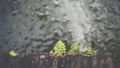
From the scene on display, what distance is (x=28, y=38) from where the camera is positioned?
1889 mm

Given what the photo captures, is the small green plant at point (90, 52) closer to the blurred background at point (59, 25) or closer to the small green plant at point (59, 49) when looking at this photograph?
the blurred background at point (59, 25)

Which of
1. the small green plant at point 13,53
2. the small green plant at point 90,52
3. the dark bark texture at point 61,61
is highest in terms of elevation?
A: the small green plant at point 13,53

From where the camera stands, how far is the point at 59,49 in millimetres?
1740

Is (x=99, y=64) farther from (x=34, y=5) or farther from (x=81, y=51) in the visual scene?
(x=34, y=5)

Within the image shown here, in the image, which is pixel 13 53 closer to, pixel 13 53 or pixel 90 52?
pixel 13 53

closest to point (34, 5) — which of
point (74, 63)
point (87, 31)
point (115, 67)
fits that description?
point (87, 31)

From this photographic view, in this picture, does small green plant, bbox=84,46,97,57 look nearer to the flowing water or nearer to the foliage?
the flowing water

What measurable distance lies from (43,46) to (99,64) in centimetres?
46

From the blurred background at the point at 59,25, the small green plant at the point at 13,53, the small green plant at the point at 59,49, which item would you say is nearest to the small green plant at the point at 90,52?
the blurred background at the point at 59,25

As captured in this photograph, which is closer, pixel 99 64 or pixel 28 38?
pixel 99 64

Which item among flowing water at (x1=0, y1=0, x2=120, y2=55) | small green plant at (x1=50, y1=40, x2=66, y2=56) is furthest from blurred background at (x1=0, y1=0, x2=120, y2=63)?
small green plant at (x1=50, y1=40, x2=66, y2=56)

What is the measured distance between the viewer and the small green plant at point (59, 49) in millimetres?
1710

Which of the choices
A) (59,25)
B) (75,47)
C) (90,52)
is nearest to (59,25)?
(59,25)

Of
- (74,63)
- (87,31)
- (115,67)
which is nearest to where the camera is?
(74,63)
